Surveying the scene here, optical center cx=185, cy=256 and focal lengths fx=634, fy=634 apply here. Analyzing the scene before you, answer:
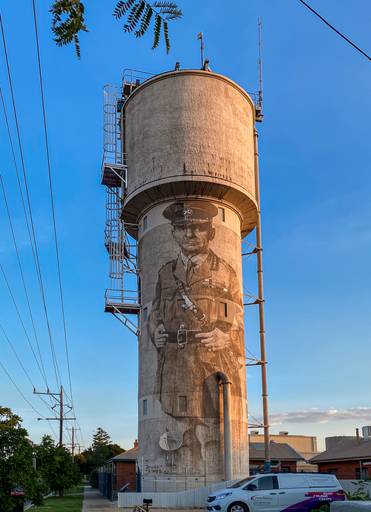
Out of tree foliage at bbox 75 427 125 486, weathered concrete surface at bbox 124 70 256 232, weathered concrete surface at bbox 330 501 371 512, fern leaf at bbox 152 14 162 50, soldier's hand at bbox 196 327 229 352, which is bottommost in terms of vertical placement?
tree foliage at bbox 75 427 125 486

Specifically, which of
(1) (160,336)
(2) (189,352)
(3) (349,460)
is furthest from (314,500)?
(3) (349,460)

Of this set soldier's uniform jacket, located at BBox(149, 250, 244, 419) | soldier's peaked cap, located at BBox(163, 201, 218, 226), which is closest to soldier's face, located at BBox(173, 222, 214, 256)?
soldier's peaked cap, located at BBox(163, 201, 218, 226)

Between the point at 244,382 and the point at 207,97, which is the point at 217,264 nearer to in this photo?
the point at 244,382

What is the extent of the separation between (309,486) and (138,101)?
25.8 metres

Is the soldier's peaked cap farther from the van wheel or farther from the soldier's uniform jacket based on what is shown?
the van wheel

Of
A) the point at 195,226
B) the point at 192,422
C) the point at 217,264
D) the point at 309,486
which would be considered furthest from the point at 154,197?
the point at 309,486

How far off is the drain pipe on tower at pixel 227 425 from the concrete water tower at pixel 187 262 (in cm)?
5

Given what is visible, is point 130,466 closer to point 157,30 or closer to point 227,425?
point 227,425

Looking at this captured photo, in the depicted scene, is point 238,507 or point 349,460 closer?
point 238,507

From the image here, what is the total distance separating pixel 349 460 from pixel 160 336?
60.8 ft

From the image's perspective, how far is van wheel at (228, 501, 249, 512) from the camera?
817 inches

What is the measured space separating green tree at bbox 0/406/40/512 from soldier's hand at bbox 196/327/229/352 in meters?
11.4

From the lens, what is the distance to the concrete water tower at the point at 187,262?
3275 cm

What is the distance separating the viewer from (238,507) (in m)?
20.8
